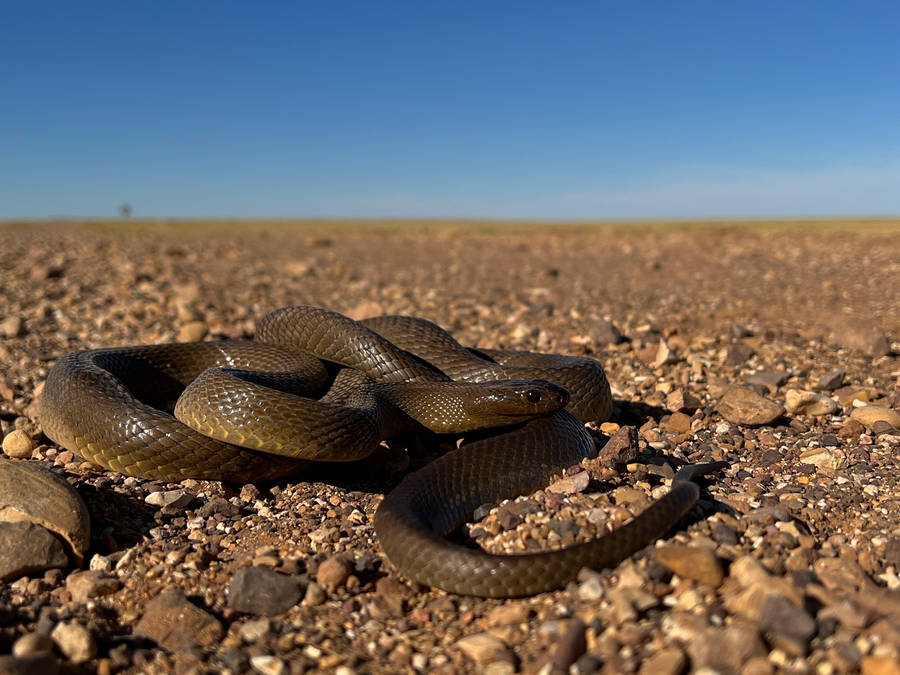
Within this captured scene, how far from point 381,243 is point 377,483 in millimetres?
22274

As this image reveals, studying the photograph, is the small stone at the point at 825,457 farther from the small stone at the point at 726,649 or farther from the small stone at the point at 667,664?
the small stone at the point at 667,664

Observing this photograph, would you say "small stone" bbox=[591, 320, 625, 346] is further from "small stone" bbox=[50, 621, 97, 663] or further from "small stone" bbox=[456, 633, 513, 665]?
"small stone" bbox=[50, 621, 97, 663]

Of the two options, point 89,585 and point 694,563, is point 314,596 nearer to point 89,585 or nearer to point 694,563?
point 89,585

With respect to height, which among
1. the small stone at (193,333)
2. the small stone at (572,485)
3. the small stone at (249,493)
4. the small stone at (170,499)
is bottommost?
the small stone at (249,493)

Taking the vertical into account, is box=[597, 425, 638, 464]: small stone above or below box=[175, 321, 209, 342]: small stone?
below

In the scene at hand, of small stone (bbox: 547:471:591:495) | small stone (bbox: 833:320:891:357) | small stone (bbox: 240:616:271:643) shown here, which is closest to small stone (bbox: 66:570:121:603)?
small stone (bbox: 240:616:271:643)

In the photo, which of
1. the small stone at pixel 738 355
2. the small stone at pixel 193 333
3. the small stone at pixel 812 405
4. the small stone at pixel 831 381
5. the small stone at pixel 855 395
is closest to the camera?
the small stone at pixel 812 405

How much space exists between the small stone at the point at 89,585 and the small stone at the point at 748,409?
205 inches

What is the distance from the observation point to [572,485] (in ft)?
16.3

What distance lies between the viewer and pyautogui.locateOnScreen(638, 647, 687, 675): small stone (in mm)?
3105

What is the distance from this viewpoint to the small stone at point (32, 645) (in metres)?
3.47

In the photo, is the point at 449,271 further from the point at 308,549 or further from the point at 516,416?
the point at 308,549

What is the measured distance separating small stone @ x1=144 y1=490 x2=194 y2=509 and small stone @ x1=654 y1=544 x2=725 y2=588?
328 centimetres

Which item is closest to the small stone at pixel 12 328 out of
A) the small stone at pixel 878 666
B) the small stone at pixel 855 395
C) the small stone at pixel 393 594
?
the small stone at pixel 393 594
